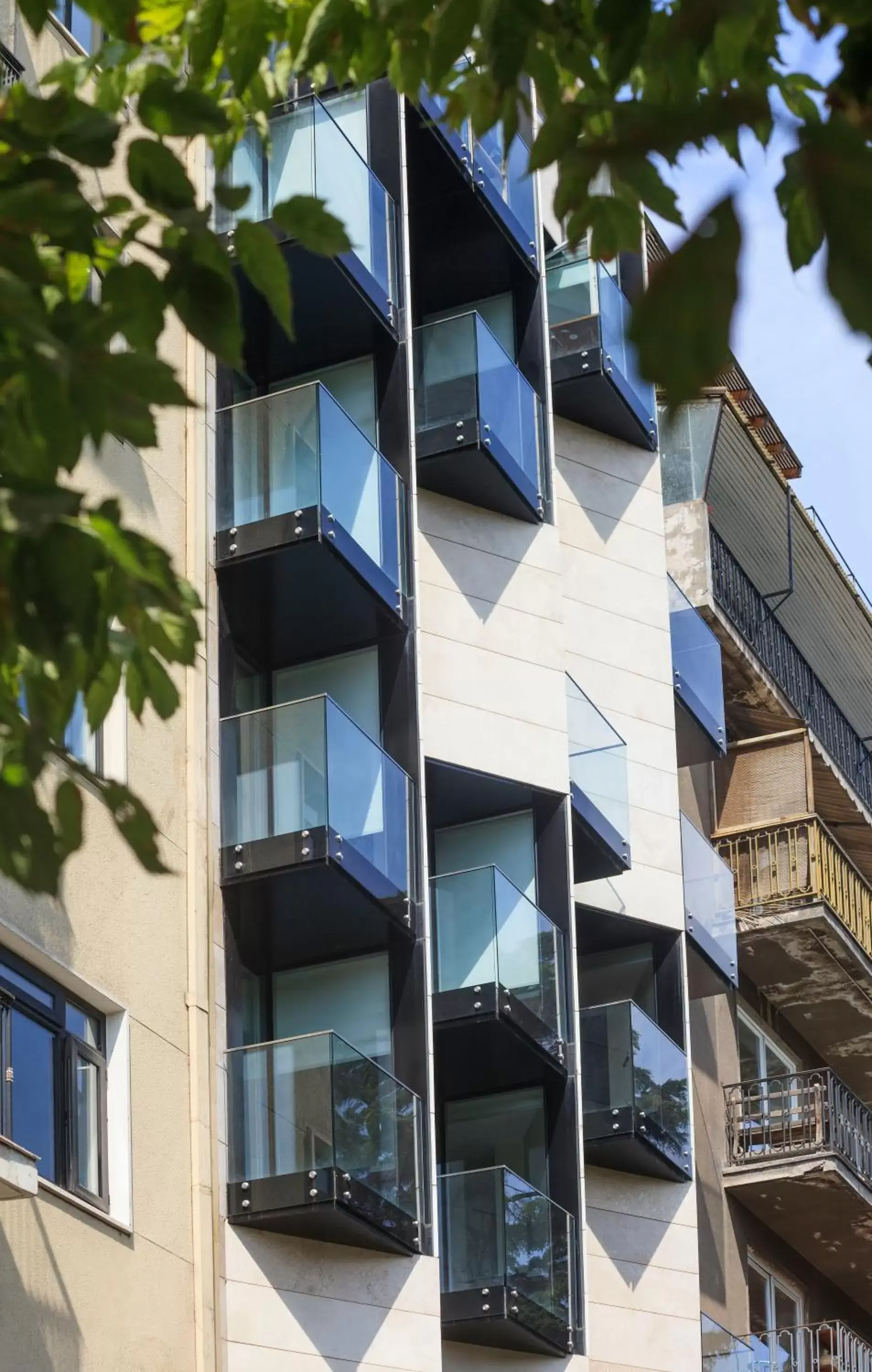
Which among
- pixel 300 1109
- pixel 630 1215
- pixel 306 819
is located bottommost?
pixel 300 1109

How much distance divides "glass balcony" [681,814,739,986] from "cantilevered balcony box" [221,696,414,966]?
634cm

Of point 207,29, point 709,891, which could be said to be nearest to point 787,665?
point 709,891

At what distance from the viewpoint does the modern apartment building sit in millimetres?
14648

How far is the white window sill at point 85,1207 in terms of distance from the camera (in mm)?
13156

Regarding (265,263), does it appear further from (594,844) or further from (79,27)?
(594,844)

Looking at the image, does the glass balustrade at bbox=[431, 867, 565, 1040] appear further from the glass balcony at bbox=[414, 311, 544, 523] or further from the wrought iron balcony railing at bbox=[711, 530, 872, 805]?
the wrought iron balcony railing at bbox=[711, 530, 872, 805]

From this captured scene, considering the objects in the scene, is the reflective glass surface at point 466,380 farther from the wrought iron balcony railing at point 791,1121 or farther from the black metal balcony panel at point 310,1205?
the wrought iron balcony railing at point 791,1121

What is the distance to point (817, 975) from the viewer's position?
89.2 ft

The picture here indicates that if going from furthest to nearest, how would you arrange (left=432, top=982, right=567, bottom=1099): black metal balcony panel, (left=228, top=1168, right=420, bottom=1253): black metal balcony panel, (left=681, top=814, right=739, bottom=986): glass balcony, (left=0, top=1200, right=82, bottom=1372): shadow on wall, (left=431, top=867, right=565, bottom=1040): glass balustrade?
1. (left=681, top=814, right=739, bottom=986): glass balcony
2. (left=431, top=867, right=565, bottom=1040): glass balustrade
3. (left=432, top=982, right=567, bottom=1099): black metal balcony panel
4. (left=228, top=1168, right=420, bottom=1253): black metal balcony panel
5. (left=0, top=1200, right=82, bottom=1372): shadow on wall

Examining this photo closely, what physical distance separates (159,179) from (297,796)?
474 inches

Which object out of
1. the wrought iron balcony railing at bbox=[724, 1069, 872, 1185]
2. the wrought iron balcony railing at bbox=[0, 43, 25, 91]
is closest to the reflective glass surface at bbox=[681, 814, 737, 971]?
the wrought iron balcony railing at bbox=[724, 1069, 872, 1185]

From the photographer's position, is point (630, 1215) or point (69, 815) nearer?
point (69, 815)

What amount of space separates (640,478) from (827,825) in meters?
7.31

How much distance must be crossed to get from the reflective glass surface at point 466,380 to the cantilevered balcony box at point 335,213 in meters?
1.23
